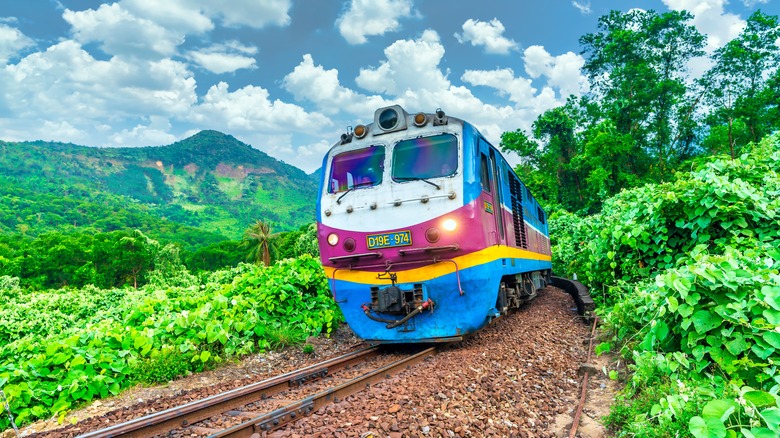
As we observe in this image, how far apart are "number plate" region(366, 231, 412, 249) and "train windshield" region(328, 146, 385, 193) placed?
1014 millimetres

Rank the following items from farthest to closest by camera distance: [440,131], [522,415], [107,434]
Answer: [440,131]
[522,415]
[107,434]

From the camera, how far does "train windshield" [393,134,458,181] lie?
7.45 meters

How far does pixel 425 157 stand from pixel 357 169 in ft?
4.22

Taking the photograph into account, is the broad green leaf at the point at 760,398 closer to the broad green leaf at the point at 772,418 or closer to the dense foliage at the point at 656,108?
the broad green leaf at the point at 772,418

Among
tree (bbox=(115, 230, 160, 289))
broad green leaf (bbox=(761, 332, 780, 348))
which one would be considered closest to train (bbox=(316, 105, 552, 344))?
broad green leaf (bbox=(761, 332, 780, 348))

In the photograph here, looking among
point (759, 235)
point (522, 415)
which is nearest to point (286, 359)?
point (522, 415)

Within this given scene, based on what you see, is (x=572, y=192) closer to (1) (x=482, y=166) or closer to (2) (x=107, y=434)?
(1) (x=482, y=166)

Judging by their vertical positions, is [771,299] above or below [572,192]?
below

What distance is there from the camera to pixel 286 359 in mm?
8242

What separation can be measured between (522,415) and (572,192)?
128 feet

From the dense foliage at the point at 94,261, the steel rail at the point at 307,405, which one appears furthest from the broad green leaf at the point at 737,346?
the dense foliage at the point at 94,261

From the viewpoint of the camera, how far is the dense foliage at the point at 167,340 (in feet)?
19.9

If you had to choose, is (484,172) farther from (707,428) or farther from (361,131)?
(707,428)

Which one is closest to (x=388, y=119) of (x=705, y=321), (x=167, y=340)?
(x=167, y=340)
